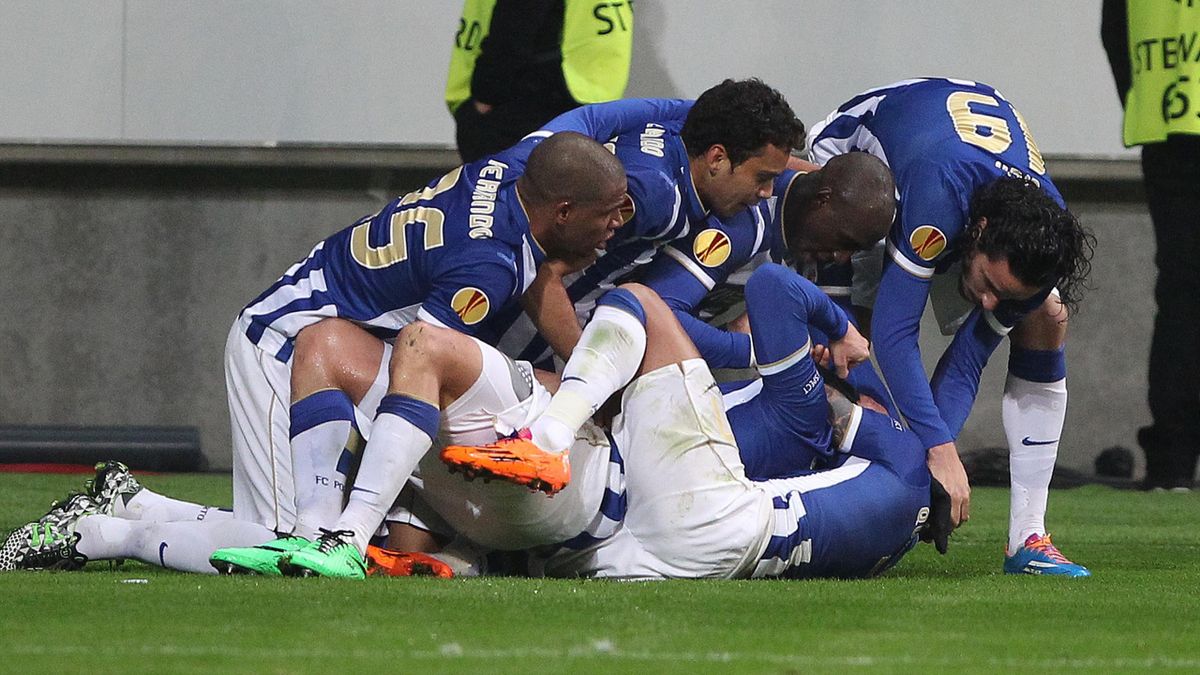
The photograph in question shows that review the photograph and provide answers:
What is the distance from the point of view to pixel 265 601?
352cm

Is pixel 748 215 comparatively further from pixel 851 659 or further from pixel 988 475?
pixel 988 475

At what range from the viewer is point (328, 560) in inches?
156

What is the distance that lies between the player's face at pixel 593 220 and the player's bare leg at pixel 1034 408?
4.47ft

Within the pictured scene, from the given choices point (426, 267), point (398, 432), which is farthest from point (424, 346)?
point (426, 267)

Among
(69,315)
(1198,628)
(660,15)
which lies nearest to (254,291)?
(69,315)

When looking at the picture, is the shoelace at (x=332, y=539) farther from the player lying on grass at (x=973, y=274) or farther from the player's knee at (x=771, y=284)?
the player lying on grass at (x=973, y=274)

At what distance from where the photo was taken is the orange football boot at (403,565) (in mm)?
4254

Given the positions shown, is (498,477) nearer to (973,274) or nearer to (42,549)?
(42,549)

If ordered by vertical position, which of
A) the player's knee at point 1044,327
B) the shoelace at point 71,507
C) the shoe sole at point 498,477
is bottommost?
the shoelace at point 71,507

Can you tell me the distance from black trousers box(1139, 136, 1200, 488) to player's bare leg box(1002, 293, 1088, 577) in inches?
97.4

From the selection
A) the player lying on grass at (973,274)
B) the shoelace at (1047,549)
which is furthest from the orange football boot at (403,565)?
the shoelace at (1047,549)

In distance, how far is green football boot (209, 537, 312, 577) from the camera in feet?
13.2

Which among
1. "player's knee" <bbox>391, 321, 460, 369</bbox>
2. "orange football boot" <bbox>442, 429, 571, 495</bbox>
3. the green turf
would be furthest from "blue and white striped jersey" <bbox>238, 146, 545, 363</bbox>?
the green turf

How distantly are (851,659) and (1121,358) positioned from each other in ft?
19.7
